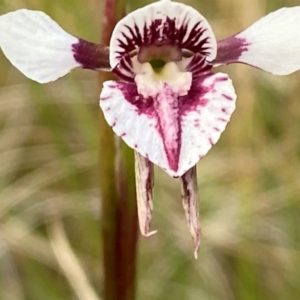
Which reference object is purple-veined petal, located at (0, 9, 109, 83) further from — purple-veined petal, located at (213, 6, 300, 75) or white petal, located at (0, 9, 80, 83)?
purple-veined petal, located at (213, 6, 300, 75)

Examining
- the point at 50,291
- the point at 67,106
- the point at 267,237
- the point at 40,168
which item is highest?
the point at 67,106

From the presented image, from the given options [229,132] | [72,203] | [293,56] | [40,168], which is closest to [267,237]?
[229,132]

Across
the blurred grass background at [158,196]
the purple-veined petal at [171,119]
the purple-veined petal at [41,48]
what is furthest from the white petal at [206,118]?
the blurred grass background at [158,196]

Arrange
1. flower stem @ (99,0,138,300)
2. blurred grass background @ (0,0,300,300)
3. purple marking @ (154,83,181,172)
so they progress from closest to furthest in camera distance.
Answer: purple marking @ (154,83,181,172)
flower stem @ (99,0,138,300)
blurred grass background @ (0,0,300,300)

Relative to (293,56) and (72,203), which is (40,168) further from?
(293,56)


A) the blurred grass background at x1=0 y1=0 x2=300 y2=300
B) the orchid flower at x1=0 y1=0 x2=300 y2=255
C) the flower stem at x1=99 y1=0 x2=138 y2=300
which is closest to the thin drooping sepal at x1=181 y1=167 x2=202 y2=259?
the orchid flower at x1=0 y1=0 x2=300 y2=255

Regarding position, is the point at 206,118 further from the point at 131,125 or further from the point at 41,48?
the point at 41,48
